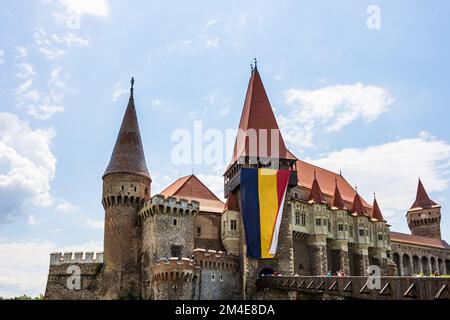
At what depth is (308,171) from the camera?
4959 centimetres

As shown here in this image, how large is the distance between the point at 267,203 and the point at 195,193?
684cm

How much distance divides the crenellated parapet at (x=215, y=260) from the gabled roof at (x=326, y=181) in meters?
12.1

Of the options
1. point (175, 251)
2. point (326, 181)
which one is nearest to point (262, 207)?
point (175, 251)

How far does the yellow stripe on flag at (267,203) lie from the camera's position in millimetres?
36469

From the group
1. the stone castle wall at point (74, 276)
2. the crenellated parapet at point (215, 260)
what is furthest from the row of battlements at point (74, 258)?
the crenellated parapet at point (215, 260)

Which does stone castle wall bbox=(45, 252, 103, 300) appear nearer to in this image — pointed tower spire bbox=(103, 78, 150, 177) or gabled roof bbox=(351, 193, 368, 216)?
pointed tower spire bbox=(103, 78, 150, 177)

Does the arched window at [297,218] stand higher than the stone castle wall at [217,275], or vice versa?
the arched window at [297,218]

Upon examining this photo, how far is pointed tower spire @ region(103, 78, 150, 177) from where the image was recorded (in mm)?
37594

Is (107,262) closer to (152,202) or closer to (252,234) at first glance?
(152,202)

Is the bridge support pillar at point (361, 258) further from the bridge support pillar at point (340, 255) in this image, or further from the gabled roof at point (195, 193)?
the gabled roof at point (195, 193)

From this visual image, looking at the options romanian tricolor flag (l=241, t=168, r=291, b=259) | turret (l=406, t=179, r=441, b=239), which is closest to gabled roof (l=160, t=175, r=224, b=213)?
romanian tricolor flag (l=241, t=168, r=291, b=259)

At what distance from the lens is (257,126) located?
42.6 meters
